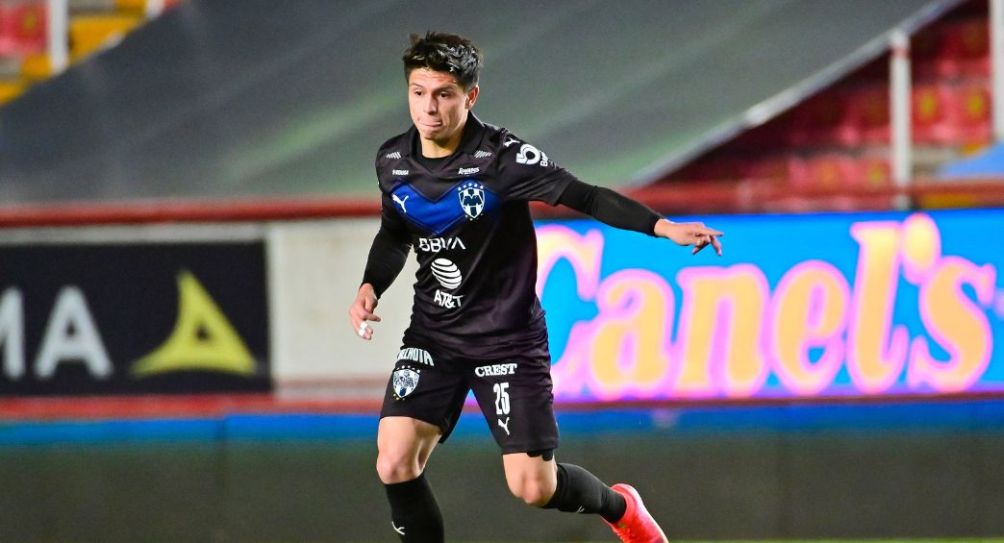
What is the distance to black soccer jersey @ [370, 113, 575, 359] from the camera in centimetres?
427

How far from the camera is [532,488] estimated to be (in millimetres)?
4426

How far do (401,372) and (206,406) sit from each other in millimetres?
1682

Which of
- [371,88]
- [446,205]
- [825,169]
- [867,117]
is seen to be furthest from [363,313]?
[371,88]

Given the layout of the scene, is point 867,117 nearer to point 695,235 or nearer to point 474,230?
point 474,230

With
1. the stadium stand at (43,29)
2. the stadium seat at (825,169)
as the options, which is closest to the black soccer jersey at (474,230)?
the stadium seat at (825,169)

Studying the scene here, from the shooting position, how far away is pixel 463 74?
417cm

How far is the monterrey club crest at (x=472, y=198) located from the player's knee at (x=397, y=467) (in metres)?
0.74

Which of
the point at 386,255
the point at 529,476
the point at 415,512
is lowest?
the point at 415,512

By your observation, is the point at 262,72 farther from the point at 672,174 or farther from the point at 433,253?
the point at 433,253

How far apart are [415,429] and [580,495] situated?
0.56 meters

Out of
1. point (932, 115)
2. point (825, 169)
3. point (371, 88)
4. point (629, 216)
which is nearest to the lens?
point (629, 216)

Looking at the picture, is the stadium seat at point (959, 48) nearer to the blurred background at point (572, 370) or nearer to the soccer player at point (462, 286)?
the blurred background at point (572, 370)

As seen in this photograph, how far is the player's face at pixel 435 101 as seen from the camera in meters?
4.14

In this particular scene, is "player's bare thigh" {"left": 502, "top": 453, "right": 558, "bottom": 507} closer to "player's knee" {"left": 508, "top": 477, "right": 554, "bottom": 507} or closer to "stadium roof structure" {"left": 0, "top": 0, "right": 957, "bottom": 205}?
"player's knee" {"left": 508, "top": 477, "right": 554, "bottom": 507}
